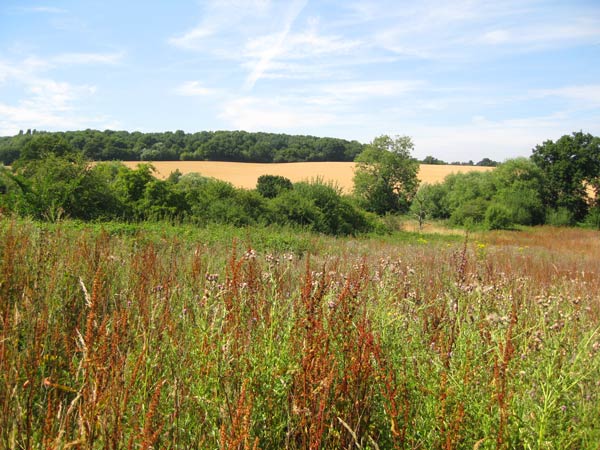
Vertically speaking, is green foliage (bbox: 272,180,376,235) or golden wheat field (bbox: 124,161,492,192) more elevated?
golden wheat field (bbox: 124,161,492,192)

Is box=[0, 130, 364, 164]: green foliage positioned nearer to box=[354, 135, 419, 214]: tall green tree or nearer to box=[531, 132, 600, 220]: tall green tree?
box=[354, 135, 419, 214]: tall green tree

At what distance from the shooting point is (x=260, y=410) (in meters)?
2.18

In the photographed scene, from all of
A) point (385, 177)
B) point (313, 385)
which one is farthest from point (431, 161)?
point (313, 385)

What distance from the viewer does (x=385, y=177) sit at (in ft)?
168

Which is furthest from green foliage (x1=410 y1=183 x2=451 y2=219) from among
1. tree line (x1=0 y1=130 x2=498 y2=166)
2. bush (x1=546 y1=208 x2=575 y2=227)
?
tree line (x1=0 y1=130 x2=498 y2=166)

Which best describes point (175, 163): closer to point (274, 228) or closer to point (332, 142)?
point (332, 142)

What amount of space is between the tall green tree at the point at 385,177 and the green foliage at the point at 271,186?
783 inches

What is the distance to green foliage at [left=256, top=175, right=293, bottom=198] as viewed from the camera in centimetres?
2756

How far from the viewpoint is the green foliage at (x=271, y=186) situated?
2756 cm

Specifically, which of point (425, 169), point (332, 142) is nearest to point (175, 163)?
point (332, 142)

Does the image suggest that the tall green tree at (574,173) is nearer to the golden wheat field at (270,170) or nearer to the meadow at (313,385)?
the golden wheat field at (270,170)

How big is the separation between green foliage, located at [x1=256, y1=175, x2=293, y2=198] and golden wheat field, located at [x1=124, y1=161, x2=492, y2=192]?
1809 cm

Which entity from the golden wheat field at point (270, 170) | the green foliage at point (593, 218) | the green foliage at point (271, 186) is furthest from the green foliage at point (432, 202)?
the green foliage at point (271, 186)

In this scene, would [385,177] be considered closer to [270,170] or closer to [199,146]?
[270,170]
